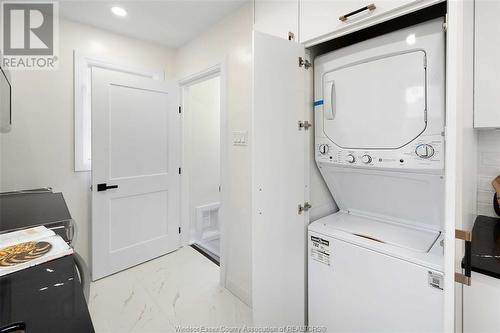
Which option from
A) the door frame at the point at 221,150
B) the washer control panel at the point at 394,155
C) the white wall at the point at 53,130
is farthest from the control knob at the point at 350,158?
the white wall at the point at 53,130

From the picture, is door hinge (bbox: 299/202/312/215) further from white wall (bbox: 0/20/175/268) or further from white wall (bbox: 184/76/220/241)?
white wall (bbox: 0/20/175/268)

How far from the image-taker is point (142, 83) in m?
2.72

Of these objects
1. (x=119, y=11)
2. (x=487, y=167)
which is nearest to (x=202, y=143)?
(x=119, y=11)

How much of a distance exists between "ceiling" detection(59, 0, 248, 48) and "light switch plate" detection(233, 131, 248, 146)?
109 cm


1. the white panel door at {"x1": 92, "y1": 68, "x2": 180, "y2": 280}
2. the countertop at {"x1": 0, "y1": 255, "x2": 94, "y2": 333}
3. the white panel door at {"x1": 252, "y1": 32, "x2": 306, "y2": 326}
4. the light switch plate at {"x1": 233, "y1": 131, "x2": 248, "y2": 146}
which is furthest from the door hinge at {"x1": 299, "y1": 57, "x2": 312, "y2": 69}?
the white panel door at {"x1": 92, "y1": 68, "x2": 180, "y2": 280}

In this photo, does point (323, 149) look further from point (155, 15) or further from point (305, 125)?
point (155, 15)

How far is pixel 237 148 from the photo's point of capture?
87.7 inches

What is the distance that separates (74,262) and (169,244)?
2.39m

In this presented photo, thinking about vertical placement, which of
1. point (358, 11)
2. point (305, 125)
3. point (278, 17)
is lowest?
point (305, 125)

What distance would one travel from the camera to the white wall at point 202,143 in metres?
3.28

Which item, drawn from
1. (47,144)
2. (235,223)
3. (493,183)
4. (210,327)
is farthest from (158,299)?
(493,183)

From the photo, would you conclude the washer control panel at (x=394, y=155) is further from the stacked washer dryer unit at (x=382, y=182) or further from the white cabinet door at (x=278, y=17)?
the white cabinet door at (x=278, y=17)

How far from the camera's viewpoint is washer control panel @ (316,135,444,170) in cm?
119

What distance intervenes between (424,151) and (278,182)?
76cm
